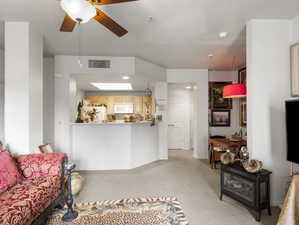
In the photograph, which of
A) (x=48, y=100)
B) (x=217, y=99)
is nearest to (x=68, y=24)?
(x=48, y=100)

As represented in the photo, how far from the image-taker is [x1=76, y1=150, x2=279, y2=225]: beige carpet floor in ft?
7.09

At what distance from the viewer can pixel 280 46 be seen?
2416 millimetres

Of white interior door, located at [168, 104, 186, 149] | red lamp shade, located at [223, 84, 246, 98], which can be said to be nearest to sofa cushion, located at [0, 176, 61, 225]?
red lamp shade, located at [223, 84, 246, 98]

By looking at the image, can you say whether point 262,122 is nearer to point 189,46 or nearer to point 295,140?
point 295,140

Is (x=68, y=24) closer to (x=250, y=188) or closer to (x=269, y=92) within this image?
(x=269, y=92)

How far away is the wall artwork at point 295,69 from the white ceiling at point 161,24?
1.51 feet

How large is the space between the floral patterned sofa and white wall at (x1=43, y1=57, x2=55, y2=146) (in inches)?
68.3

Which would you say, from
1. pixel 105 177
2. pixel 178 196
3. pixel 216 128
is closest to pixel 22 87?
pixel 105 177

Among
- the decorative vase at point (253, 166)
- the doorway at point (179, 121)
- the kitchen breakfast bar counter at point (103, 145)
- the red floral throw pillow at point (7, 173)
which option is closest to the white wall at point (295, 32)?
the decorative vase at point (253, 166)

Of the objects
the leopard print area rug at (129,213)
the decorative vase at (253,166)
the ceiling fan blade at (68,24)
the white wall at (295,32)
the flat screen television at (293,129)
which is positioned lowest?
the leopard print area rug at (129,213)

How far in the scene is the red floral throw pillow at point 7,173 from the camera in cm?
180

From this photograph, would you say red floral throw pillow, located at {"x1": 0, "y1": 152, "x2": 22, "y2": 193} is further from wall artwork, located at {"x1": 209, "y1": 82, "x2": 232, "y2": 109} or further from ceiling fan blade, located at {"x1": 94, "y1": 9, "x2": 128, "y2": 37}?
wall artwork, located at {"x1": 209, "y1": 82, "x2": 232, "y2": 109}

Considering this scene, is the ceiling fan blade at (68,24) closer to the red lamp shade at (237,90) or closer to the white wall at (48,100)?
the white wall at (48,100)

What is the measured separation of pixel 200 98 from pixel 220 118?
856mm
